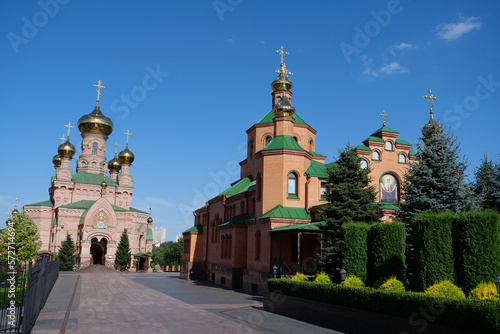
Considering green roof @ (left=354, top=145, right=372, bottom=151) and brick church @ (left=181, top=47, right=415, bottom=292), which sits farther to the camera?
green roof @ (left=354, top=145, right=372, bottom=151)

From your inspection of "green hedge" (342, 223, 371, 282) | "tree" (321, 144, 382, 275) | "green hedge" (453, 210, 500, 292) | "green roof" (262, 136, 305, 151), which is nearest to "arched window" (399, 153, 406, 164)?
"green roof" (262, 136, 305, 151)

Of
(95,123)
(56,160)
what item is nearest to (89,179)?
(95,123)

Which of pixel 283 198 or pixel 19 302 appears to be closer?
pixel 19 302

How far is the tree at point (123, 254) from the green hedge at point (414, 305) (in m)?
42.4

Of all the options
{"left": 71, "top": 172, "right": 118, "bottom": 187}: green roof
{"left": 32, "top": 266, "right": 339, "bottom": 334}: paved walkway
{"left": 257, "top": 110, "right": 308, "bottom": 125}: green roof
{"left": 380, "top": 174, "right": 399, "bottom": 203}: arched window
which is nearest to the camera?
{"left": 32, "top": 266, "right": 339, "bottom": 334}: paved walkway

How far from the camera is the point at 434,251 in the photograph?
12.3 meters

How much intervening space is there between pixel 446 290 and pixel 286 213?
14154 millimetres

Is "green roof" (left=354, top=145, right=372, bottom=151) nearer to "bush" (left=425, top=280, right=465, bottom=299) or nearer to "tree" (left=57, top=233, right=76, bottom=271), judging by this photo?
"bush" (left=425, top=280, right=465, bottom=299)

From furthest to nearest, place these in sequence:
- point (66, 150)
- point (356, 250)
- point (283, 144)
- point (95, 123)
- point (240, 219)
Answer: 1. point (95, 123)
2. point (66, 150)
3. point (240, 219)
4. point (283, 144)
5. point (356, 250)

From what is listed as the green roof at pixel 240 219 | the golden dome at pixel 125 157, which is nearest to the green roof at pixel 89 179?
the golden dome at pixel 125 157

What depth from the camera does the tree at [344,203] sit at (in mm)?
18953

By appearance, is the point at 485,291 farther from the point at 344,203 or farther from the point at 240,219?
the point at 240,219

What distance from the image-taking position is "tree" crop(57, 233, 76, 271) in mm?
49500

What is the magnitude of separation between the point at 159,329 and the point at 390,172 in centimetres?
2031
